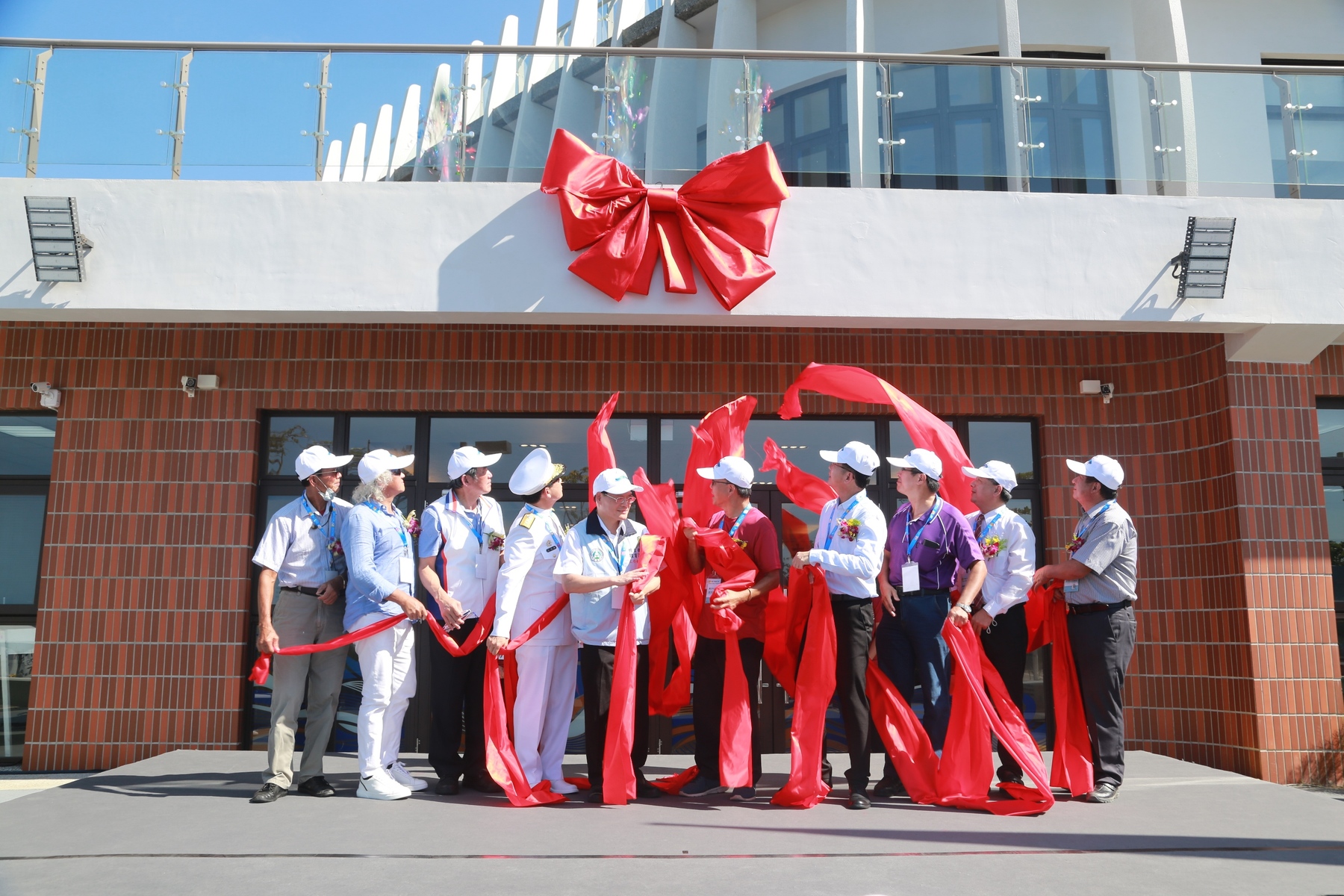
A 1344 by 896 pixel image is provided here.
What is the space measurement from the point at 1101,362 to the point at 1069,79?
6.60ft

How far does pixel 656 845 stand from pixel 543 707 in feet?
3.99

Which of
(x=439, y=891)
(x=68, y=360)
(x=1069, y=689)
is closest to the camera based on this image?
(x=439, y=891)

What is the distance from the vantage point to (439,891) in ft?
10.9

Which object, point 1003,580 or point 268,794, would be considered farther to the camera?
point 1003,580

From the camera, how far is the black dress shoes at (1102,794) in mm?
4855

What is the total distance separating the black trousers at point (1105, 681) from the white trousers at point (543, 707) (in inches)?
98.9

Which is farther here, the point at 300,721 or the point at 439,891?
the point at 300,721

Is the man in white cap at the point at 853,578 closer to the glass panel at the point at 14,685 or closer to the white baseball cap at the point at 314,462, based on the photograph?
the white baseball cap at the point at 314,462

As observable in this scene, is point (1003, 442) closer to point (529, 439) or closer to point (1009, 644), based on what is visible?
point (1009, 644)

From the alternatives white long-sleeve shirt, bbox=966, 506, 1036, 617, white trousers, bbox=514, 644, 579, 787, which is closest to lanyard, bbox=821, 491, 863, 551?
white long-sleeve shirt, bbox=966, 506, 1036, 617

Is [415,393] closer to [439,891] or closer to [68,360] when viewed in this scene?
[68,360]

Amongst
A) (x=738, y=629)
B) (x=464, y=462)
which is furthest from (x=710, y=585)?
(x=464, y=462)

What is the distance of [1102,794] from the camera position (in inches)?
191

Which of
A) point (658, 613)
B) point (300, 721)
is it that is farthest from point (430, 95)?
point (300, 721)
